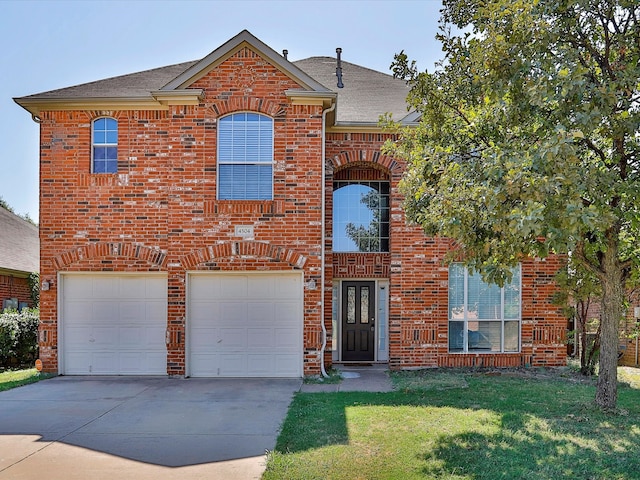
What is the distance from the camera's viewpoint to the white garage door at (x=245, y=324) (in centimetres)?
1168

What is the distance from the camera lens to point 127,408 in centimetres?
886

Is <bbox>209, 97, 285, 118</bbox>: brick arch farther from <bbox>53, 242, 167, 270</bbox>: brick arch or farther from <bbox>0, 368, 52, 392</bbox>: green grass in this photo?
<bbox>0, 368, 52, 392</bbox>: green grass

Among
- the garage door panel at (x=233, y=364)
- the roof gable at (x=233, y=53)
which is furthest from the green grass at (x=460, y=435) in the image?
the roof gable at (x=233, y=53)

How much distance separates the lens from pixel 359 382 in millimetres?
11133

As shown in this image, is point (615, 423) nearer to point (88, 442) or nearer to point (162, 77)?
point (88, 442)

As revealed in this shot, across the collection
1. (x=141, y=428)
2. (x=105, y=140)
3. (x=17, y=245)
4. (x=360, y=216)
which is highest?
(x=105, y=140)

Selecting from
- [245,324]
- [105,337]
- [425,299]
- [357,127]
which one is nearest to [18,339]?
[105,337]

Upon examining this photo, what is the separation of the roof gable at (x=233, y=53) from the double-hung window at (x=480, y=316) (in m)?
5.45

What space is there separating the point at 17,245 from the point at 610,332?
20.1 meters

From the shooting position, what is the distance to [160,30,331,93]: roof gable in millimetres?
11500

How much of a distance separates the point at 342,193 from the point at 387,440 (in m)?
7.78

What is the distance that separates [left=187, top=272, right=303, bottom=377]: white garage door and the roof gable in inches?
162

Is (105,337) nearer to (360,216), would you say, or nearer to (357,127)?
(360,216)

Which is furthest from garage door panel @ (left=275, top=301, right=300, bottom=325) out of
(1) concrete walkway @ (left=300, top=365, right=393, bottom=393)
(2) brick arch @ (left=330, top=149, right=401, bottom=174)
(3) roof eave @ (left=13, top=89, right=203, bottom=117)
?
(3) roof eave @ (left=13, top=89, right=203, bottom=117)
